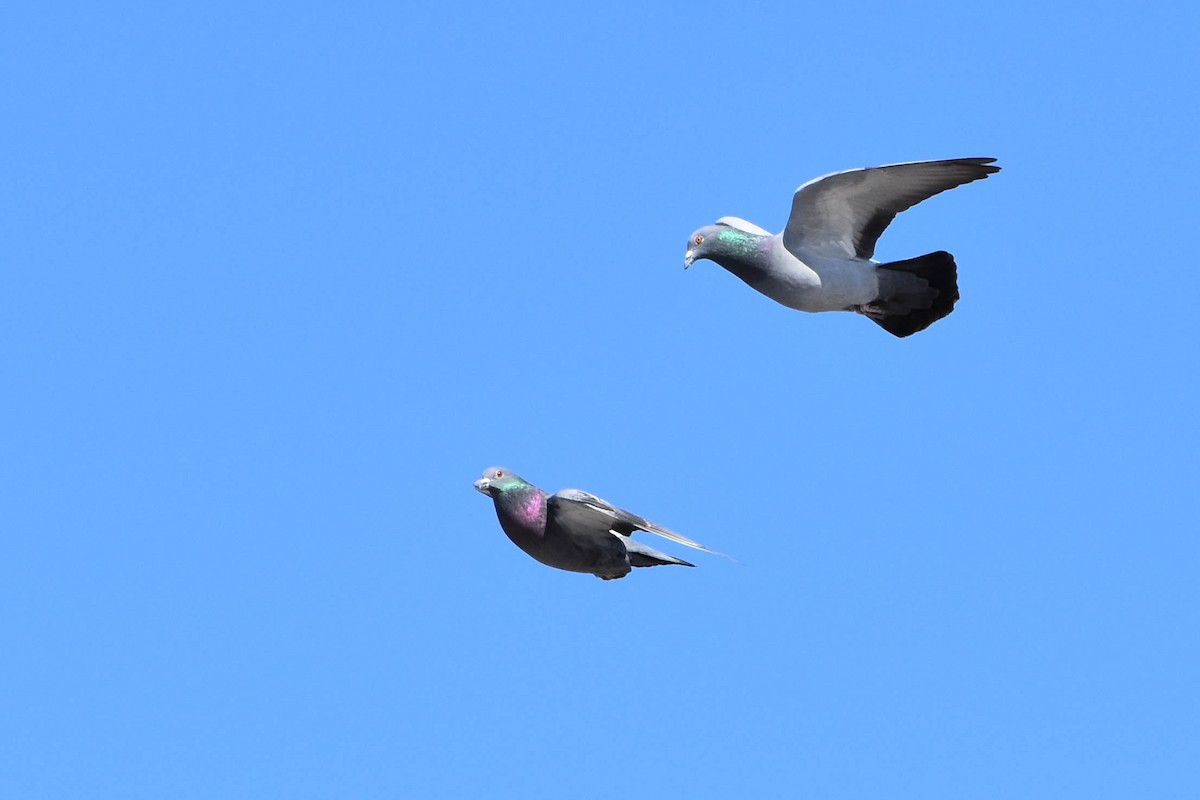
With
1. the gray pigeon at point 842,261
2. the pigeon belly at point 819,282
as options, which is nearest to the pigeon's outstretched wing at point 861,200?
the gray pigeon at point 842,261

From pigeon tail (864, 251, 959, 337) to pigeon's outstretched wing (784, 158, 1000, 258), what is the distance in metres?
0.37

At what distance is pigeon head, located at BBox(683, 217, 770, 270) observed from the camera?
19031 millimetres

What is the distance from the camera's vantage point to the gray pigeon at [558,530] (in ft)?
59.4

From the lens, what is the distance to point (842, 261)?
1903cm

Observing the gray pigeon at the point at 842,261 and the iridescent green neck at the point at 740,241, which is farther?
the iridescent green neck at the point at 740,241

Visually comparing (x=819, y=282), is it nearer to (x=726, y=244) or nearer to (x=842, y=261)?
(x=842, y=261)

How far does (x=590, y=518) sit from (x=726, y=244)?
2.82m

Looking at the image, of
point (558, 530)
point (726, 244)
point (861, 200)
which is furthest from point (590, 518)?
point (861, 200)

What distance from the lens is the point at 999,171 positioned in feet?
59.4

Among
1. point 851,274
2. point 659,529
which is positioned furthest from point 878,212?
point 659,529

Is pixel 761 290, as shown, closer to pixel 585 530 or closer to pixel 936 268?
pixel 936 268

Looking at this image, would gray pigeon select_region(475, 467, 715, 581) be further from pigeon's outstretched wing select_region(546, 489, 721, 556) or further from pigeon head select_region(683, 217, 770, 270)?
pigeon head select_region(683, 217, 770, 270)

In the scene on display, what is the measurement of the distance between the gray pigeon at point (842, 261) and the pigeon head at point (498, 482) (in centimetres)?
251

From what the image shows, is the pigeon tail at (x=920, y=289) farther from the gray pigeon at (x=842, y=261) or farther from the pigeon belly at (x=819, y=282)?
the pigeon belly at (x=819, y=282)
